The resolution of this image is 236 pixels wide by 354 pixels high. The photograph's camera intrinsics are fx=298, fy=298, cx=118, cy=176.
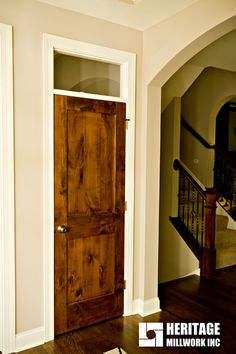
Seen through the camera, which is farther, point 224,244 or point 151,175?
point 224,244

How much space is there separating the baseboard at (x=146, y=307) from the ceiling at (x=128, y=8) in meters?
2.73

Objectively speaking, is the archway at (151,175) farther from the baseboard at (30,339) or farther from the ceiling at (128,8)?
the baseboard at (30,339)

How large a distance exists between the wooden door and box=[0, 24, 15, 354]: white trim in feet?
1.22

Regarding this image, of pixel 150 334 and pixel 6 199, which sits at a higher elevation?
pixel 6 199

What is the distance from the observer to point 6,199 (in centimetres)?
234

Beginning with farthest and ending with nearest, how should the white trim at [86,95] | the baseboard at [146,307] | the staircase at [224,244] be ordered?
1. the staircase at [224,244]
2. the baseboard at [146,307]
3. the white trim at [86,95]

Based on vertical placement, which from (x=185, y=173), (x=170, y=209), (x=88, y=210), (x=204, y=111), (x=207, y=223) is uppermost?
(x=204, y=111)

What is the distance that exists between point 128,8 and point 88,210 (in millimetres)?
1778

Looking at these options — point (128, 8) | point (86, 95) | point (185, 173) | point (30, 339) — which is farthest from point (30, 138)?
point (185, 173)

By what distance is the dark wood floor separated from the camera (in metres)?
2.47

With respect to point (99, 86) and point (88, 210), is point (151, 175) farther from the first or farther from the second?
point (99, 86)

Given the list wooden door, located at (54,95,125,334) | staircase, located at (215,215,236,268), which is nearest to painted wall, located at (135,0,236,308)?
wooden door, located at (54,95,125,334)

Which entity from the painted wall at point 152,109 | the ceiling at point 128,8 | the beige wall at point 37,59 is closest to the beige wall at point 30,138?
the beige wall at point 37,59

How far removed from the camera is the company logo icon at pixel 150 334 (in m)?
2.55
